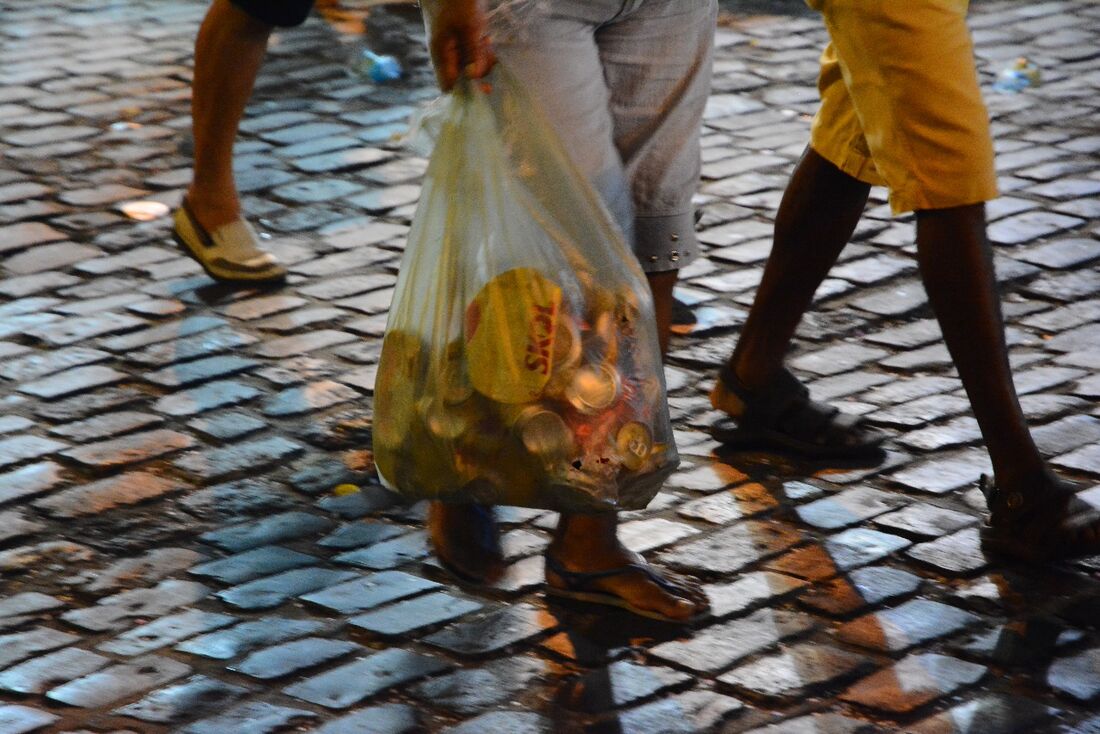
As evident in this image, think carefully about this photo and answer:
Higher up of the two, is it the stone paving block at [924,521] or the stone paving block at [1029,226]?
the stone paving block at [1029,226]

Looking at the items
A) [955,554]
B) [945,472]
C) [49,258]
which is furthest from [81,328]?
[955,554]

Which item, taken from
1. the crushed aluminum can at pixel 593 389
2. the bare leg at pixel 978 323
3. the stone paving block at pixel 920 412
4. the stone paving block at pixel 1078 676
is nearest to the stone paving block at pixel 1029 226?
the stone paving block at pixel 920 412

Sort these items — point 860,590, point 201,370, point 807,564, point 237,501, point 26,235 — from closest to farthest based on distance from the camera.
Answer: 1. point 860,590
2. point 807,564
3. point 237,501
4. point 201,370
5. point 26,235

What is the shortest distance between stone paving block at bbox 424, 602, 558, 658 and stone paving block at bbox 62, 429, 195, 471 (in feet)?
3.52

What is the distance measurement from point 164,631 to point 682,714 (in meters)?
0.98

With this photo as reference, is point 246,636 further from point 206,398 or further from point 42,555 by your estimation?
point 206,398

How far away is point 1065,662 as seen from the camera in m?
2.64

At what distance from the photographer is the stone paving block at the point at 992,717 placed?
2461 millimetres

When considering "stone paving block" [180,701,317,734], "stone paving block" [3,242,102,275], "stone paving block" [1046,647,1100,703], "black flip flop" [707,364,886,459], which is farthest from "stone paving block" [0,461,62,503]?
"stone paving block" [1046,647,1100,703]

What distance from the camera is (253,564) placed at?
3094 millimetres

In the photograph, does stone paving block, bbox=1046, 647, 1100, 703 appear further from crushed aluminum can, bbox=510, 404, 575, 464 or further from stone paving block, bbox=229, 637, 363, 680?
stone paving block, bbox=229, 637, 363, 680

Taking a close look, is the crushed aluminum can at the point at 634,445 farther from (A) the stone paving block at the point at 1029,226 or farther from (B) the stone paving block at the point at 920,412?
(A) the stone paving block at the point at 1029,226

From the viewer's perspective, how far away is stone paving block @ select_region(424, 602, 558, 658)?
2.76 meters

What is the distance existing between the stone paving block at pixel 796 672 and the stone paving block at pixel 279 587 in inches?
32.3
